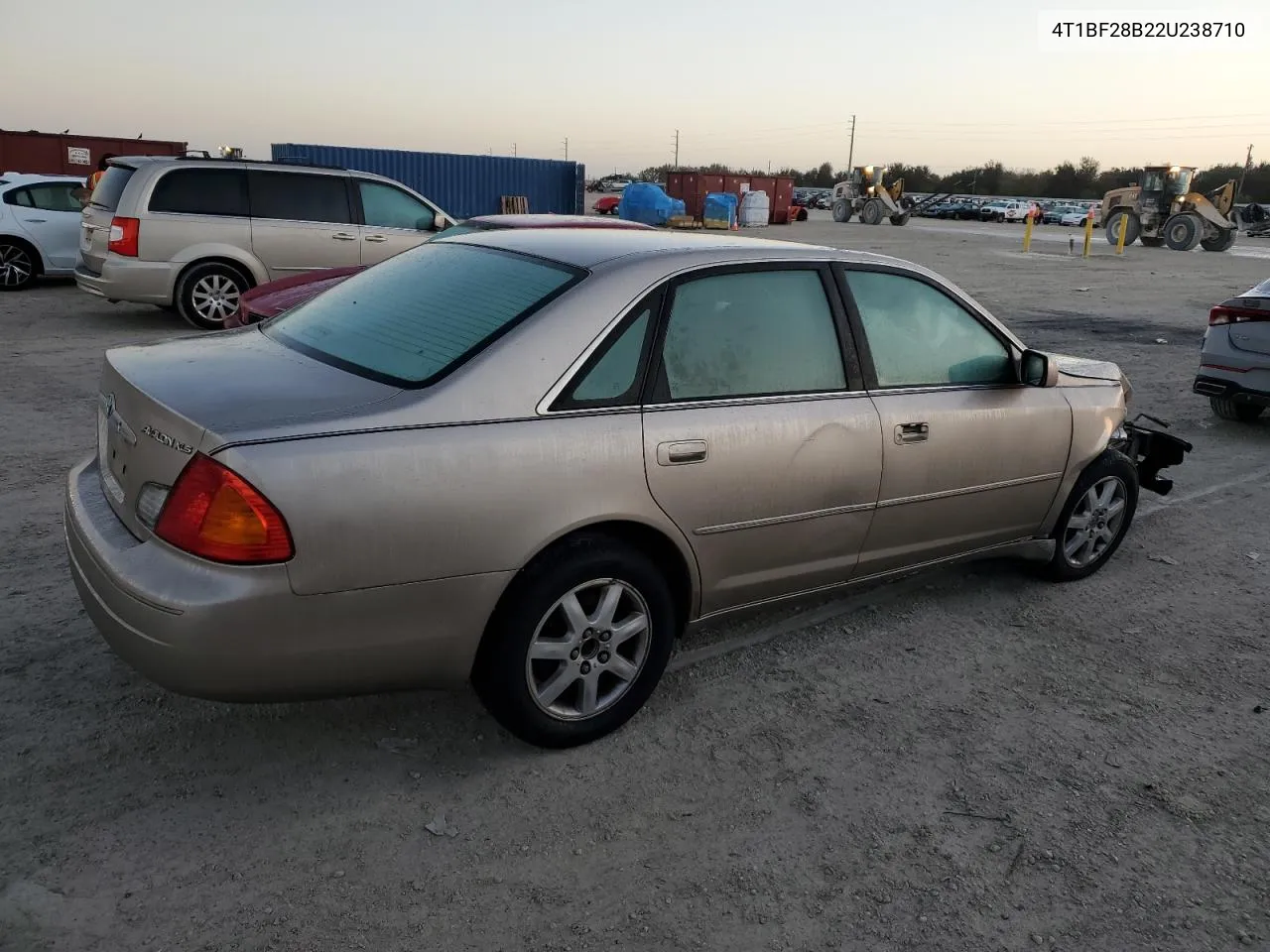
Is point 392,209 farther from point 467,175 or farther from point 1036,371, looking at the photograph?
point 467,175

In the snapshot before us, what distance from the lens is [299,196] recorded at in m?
10.5

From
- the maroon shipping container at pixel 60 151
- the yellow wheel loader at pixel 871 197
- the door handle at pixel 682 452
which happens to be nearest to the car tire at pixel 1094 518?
the door handle at pixel 682 452

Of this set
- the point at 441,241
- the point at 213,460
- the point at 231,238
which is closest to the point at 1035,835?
the point at 213,460

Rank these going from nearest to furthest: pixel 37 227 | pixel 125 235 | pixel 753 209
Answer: pixel 125 235
pixel 37 227
pixel 753 209

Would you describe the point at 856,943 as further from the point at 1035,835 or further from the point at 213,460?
the point at 213,460

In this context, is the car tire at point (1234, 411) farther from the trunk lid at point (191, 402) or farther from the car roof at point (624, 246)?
the trunk lid at point (191, 402)

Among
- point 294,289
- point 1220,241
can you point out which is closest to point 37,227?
point 294,289

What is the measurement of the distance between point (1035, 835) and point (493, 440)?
190cm

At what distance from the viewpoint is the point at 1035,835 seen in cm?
283

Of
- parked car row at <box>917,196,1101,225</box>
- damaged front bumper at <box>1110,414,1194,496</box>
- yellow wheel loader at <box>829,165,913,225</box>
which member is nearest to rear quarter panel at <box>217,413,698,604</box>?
damaged front bumper at <box>1110,414,1194,496</box>

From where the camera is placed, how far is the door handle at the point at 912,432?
3650 millimetres

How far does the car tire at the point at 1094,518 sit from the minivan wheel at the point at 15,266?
43.3 ft

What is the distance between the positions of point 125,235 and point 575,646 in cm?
879

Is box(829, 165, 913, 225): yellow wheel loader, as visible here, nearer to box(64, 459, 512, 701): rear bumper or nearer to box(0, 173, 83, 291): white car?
box(0, 173, 83, 291): white car
